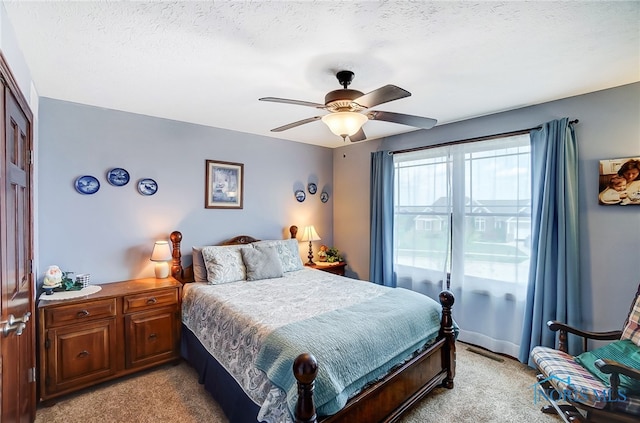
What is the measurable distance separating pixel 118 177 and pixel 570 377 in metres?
4.01

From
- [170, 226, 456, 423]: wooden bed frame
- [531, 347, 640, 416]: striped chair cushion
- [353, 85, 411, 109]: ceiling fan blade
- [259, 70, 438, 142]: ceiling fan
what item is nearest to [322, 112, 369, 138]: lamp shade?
[259, 70, 438, 142]: ceiling fan

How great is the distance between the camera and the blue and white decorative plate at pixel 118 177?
296cm

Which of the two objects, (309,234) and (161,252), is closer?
(161,252)

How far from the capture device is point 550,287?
8.74 ft

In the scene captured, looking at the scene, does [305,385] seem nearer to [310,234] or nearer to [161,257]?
[161,257]

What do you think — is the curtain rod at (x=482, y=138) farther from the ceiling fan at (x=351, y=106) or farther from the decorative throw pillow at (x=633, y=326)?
the decorative throw pillow at (x=633, y=326)

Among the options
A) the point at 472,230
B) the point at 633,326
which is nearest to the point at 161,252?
the point at 472,230

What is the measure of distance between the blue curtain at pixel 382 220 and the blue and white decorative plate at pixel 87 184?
3178mm

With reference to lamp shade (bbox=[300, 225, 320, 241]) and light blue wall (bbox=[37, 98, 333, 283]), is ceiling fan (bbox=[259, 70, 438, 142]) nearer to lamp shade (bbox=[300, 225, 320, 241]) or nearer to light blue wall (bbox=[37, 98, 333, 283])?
light blue wall (bbox=[37, 98, 333, 283])

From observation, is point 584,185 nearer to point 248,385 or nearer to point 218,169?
point 248,385

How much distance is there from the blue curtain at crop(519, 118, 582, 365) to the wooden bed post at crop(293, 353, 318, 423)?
2405 mm

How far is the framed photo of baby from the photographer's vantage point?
92.0 inches

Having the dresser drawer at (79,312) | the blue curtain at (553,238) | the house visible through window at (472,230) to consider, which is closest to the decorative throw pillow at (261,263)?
the dresser drawer at (79,312)

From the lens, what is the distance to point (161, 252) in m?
3.04
